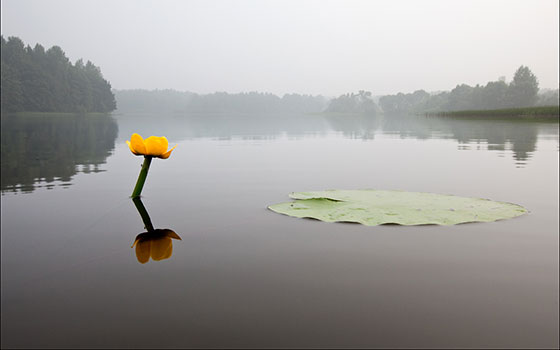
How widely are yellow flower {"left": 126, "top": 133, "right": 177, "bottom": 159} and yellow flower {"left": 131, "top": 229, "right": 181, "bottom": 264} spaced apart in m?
1.07

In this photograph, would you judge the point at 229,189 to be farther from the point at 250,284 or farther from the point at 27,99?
the point at 27,99

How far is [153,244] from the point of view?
3.76 metres

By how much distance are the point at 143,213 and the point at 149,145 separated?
2.79 feet

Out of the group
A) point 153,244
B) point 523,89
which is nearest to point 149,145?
point 153,244

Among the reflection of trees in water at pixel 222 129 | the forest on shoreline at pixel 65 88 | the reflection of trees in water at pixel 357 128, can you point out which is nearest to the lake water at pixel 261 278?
the reflection of trees in water at pixel 222 129

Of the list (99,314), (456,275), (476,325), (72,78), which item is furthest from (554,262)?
(72,78)

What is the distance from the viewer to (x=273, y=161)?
11297 mm

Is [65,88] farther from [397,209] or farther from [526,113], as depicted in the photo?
[397,209]

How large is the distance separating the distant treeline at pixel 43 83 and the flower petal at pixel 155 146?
9314 centimetres

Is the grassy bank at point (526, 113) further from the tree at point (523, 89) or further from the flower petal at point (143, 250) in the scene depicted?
the tree at point (523, 89)

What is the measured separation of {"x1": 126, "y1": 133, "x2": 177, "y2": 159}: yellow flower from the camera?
4.73 meters

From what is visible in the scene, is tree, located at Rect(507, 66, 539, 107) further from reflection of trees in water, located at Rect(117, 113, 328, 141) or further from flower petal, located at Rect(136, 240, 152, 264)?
flower petal, located at Rect(136, 240, 152, 264)

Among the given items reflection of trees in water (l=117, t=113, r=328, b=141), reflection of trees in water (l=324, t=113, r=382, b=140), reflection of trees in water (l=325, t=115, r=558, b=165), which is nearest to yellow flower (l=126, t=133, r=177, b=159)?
reflection of trees in water (l=325, t=115, r=558, b=165)

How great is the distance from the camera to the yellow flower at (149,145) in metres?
4.73
